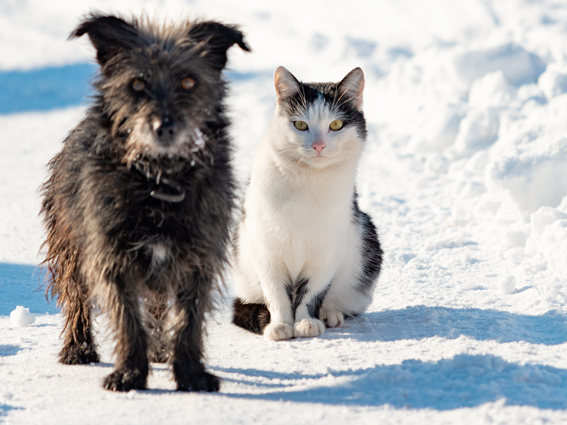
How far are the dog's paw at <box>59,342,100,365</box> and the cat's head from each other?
4.85 feet

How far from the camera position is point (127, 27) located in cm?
243

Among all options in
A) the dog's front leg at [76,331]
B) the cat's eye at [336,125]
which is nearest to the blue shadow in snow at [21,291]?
the dog's front leg at [76,331]

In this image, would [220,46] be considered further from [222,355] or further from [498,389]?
[498,389]

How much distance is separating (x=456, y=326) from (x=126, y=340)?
71.2 inches

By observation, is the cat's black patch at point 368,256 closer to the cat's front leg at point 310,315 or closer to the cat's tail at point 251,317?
the cat's front leg at point 310,315

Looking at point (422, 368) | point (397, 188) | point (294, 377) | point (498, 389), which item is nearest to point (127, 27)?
point (294, 377)

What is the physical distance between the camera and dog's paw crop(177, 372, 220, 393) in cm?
247

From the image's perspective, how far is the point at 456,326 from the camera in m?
3.30

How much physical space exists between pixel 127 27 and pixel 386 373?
1.78m

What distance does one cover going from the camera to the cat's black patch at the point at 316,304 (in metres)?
3.55

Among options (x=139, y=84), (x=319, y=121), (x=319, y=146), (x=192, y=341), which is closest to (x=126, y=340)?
(x=192, y=341)

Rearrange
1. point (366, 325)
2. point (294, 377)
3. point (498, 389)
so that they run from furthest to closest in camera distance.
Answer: point (366, 325)
point (294, 377)
point (498, 389)

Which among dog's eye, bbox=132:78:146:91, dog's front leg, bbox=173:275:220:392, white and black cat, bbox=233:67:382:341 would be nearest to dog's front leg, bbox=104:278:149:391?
dog's front leg, bbox=173:275:220:392

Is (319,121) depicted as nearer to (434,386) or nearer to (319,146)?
(319,146)
